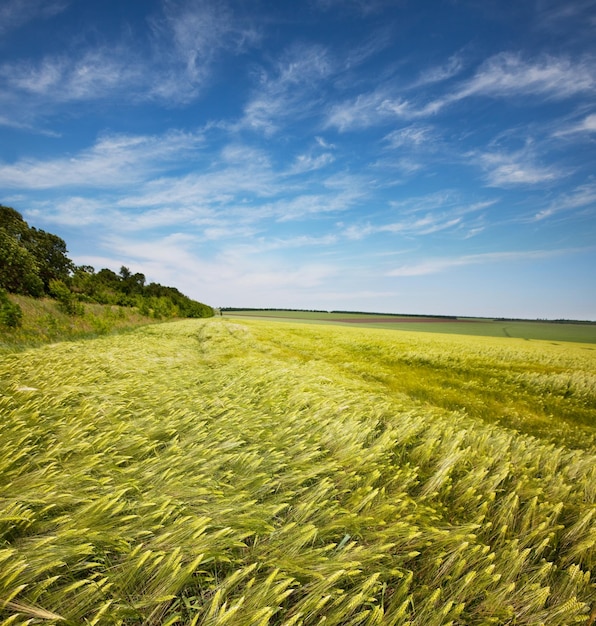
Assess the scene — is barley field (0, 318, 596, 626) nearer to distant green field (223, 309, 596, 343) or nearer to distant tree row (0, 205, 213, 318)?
distant tree row (0, 205, 213, 318)

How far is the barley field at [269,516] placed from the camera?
1621 mm

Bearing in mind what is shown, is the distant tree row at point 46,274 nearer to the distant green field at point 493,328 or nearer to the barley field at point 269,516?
the barley field at point 269,516

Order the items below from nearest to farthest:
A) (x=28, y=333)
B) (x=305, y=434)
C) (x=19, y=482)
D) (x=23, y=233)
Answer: (x=19, y=482)
(x=305, y=434)
(x=28, y=333)
(x=23, y=233)

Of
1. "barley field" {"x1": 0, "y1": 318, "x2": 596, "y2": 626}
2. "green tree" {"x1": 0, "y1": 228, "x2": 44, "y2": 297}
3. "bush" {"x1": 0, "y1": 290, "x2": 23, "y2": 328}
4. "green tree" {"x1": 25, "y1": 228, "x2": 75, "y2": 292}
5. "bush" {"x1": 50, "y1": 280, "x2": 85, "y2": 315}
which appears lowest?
"barley field" {"x1": 0, "y1": 318, "x2": 596, "y2": 626}

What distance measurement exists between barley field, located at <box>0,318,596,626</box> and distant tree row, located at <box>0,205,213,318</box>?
20200 mm

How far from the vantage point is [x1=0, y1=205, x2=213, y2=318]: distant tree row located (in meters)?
18.7

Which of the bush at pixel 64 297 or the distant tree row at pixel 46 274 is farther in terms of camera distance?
the bush at pixel 64 297

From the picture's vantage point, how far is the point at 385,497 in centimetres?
273

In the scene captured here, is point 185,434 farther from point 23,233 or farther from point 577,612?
point 23,233

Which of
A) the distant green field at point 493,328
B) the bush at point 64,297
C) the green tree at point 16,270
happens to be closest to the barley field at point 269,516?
the green tree at point 16,270

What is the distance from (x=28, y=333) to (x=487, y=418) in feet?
69.0

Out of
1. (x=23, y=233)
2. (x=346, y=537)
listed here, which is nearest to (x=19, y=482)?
(x=346, y=537)

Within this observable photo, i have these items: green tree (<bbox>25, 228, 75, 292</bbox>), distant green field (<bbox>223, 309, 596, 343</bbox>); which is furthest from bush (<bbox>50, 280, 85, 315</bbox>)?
distant green field (<bbox>223, 309, 596, 343</bbox>)

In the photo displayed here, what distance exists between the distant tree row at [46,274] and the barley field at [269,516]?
20.2 metres
